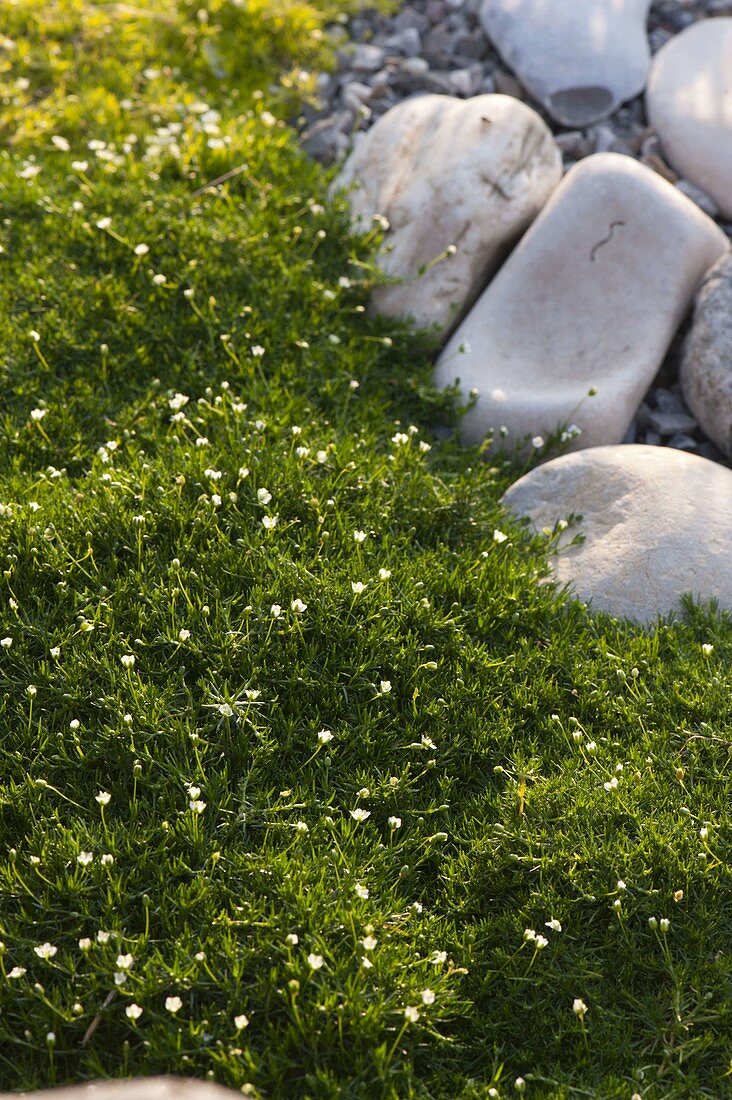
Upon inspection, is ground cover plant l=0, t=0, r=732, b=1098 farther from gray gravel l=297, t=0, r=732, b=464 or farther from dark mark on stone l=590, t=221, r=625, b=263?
gray gravel l=297, t=0, r=732, b=464

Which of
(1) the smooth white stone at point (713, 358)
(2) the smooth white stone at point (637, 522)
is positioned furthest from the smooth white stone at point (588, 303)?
(2) the smooth white stone at point (637, 522)

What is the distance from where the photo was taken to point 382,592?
402 centimetres

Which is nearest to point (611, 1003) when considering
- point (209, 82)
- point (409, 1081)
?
point (409, 1081)

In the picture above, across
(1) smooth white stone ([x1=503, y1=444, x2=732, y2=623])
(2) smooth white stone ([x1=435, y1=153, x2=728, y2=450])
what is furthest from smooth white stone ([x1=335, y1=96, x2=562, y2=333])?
(1) smooth white stone ([x1=503, y1=444, x2=732, y2=623])

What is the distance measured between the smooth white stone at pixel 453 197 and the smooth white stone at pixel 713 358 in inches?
45.7

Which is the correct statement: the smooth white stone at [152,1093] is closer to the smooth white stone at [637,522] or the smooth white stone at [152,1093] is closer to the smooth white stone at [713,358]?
the smooth white stone at [637,522]

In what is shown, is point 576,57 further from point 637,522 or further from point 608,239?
point 637,522

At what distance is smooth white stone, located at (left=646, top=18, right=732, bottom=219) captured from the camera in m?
6.20

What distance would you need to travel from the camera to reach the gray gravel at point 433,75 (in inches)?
255

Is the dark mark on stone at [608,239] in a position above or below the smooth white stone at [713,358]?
above

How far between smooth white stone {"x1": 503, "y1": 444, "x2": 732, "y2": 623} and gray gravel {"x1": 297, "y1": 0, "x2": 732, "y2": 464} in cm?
241

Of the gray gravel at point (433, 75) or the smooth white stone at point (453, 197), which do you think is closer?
the smooth white stone at point (453, 197)

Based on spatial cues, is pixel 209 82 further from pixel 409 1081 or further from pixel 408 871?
pixel 409 1081

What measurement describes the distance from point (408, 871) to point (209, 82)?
536 cm
